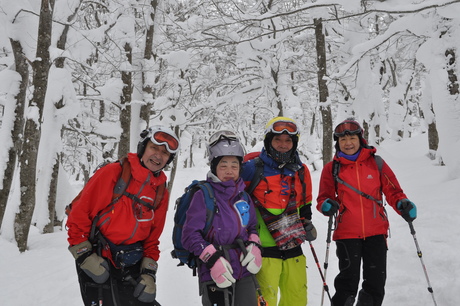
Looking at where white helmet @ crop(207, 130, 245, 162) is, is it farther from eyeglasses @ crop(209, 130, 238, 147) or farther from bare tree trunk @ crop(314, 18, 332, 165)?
bare tree trunk @ crop(314, 18, 332, 165)

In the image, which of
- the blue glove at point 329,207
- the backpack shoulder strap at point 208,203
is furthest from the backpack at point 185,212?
the blue glove at point 329,207

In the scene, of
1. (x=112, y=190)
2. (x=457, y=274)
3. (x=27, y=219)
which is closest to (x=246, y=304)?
(x=112, y=190)

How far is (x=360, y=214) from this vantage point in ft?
12.2

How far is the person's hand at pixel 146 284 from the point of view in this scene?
9.56 feet

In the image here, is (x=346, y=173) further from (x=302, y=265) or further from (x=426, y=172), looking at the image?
(x=426, y=172)

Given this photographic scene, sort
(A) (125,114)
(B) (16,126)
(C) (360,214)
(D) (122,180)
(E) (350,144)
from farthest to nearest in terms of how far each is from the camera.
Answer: (A) (125,114)
(B) (16,126)
(E) (350,144)
(C) (360,214)
(D) (122,180)

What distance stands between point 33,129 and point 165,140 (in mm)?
5179

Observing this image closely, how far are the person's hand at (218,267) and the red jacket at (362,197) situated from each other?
1539 millimetres

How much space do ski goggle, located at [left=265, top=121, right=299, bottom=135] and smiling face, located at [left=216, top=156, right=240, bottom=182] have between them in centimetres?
65

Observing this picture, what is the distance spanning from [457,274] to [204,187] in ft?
12.5

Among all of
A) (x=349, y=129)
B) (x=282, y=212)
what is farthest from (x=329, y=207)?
(x=349, y=129)

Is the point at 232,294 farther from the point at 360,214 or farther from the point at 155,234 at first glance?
the point at 360,214

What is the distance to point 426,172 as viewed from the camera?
9820 mm

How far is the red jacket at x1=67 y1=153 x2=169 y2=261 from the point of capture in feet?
9.30
